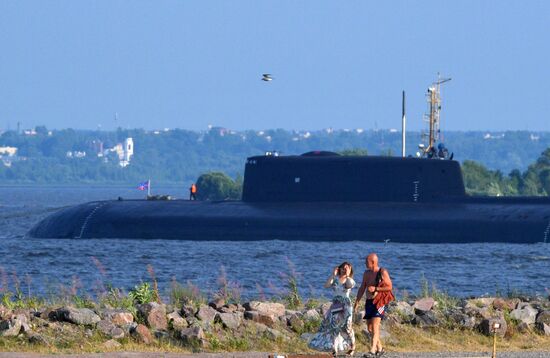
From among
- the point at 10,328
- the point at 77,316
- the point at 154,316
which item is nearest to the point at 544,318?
the point at 154,316

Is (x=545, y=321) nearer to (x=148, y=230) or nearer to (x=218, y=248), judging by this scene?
(x=218, y=248)

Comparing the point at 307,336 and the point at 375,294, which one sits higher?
the point at 375,294

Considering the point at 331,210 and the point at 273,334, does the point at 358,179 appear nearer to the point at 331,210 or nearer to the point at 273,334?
the point at 331,210

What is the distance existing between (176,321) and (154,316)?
283 mm

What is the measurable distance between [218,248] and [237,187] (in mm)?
56278

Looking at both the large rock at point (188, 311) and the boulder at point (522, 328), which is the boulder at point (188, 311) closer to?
the large rock at point (188, 311)

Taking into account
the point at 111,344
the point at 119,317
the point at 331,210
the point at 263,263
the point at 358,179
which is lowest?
the point at 263,263

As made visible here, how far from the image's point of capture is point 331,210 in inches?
1688

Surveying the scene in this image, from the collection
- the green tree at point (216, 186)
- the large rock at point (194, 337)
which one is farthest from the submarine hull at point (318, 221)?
the green tree at point (216, 186)

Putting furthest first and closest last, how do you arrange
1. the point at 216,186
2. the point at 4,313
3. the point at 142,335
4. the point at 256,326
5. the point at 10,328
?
the point at 216,186 < the point at 256,326 < the point at 4,313 < the point at 142,335 < the point at 10,328

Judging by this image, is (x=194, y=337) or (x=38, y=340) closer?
(x=38, y=340)

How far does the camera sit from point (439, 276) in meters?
32.2

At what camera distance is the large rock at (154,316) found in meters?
16.7

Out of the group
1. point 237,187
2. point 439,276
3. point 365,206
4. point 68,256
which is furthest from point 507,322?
point 237,187
